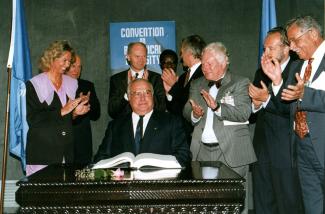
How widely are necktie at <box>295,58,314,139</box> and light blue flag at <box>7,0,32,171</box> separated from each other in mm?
2766

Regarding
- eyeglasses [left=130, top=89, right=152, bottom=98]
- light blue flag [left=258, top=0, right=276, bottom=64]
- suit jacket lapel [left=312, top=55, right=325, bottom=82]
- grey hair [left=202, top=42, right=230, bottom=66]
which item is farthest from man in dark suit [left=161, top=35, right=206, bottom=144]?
suit jacket lapel [left=312, top=55, right=325, bottom=82]

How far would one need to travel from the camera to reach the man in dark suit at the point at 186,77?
16.9 ft

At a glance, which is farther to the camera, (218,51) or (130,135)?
(218,51)

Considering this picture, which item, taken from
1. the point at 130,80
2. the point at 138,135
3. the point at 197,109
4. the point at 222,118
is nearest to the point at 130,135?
the point at 138,135

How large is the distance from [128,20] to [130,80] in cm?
123

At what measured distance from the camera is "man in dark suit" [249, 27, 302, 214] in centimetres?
441

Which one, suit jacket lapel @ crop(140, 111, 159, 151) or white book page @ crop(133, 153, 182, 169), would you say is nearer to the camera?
white book page @ crop(133, 153, 182, 169)

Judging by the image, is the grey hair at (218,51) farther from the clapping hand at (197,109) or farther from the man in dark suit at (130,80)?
the man in dark suit at (130,80)

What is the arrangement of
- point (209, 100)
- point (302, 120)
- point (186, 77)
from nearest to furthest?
point (302, 120) < point (209, 100) < point (186, 77)

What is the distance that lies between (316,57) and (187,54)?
1.69 meters

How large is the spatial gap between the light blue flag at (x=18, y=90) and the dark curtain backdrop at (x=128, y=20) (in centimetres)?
80

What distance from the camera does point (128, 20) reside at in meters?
6.30

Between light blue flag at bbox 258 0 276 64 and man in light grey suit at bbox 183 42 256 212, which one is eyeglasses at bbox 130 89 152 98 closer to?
man in light grey suit at bbox 183 42 256 212

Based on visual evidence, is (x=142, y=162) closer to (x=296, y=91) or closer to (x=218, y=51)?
(x=296, y=91)
